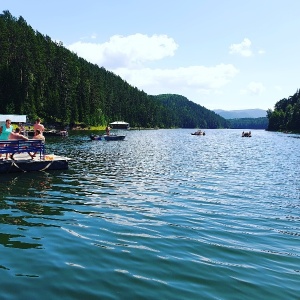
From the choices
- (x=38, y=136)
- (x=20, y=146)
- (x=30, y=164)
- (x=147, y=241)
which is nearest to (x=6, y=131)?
(x=20, y=146)

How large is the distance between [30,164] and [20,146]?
1.56m

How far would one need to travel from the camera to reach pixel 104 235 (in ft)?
36.1

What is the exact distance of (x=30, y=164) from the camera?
24.8m

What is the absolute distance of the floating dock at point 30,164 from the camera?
2354 centimetres

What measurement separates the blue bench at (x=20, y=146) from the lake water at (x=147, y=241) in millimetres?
3994

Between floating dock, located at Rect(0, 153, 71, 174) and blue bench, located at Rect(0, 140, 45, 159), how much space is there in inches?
29.2

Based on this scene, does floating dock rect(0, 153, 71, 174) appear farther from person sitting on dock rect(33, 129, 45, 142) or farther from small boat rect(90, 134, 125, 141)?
small boat rect(90, 134, 125, 141)

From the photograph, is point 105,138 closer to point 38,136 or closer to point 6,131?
point 38,136

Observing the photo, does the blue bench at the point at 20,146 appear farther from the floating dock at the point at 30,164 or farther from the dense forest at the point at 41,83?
the dense forest at the point at 41,83

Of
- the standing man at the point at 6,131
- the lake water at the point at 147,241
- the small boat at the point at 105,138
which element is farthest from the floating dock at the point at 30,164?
the small boat at the point at 105,138

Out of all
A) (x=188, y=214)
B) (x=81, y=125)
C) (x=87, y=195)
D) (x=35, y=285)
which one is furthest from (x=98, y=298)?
(x=81, y=125)

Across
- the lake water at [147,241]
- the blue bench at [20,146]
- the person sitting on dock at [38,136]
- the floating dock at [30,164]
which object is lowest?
the lake water at [147,241]

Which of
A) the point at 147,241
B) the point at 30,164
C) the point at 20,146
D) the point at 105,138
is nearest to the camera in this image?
the point at 147,241

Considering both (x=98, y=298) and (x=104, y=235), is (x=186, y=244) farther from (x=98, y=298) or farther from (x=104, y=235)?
(x=98, y=298)
